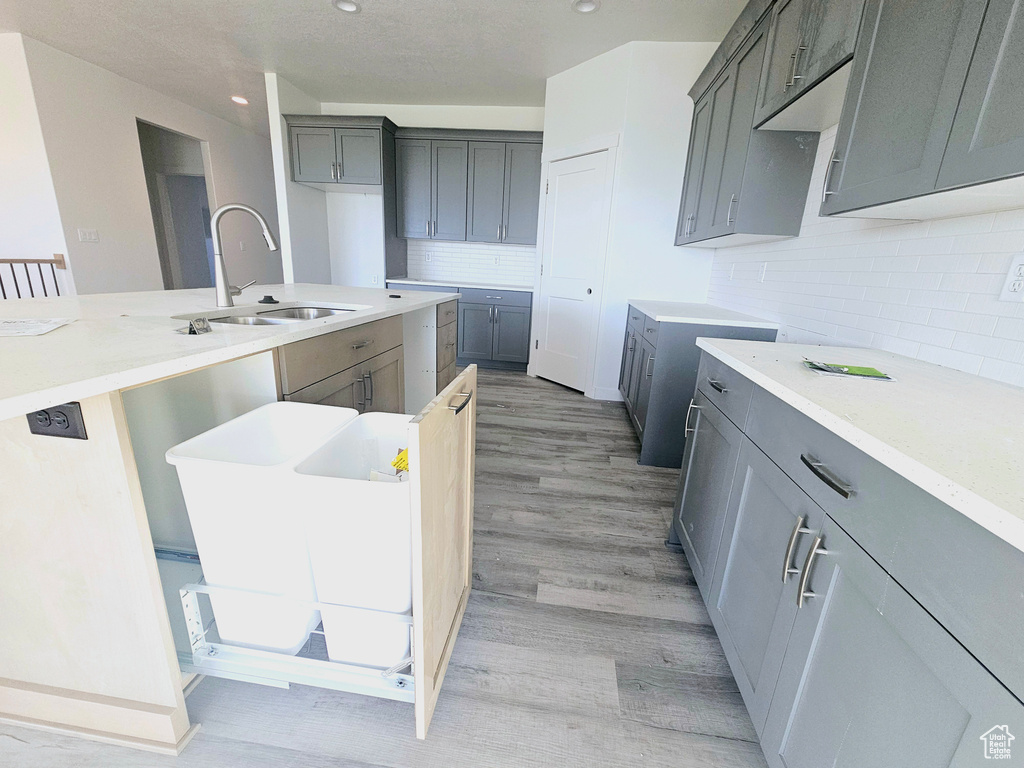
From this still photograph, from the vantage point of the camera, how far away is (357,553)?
89cm

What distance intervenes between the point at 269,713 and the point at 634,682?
987mm

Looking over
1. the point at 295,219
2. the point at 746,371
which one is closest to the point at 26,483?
the point at 746,371

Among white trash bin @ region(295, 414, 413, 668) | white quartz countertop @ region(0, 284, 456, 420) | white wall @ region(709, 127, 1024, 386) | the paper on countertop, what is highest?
white wall @ region(709, 127, 1024, 386)

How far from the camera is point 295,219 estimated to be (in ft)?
14.3

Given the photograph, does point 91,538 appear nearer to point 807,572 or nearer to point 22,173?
point 807,572

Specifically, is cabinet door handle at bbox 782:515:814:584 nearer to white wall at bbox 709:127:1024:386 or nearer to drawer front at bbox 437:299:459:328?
white wall at bbox 709:127:1024:386

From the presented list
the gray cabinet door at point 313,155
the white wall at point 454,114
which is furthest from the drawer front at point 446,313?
the white wall at point 454,114

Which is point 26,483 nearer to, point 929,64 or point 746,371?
point 746,371

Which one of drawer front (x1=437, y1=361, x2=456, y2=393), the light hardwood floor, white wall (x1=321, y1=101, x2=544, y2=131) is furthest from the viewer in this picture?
white wall (x1=321, y1=101, x2=544, y2=131)

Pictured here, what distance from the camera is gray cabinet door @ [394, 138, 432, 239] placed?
4535mm

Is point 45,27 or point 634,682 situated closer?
point 634,682

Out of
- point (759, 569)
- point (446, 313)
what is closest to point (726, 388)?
point (759, 569)

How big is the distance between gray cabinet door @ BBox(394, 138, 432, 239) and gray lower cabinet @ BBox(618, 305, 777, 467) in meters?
3.17

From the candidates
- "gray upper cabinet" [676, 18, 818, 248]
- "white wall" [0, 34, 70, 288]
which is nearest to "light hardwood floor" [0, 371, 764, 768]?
"gray upper cabinet" [676, 18, 818, 248]
